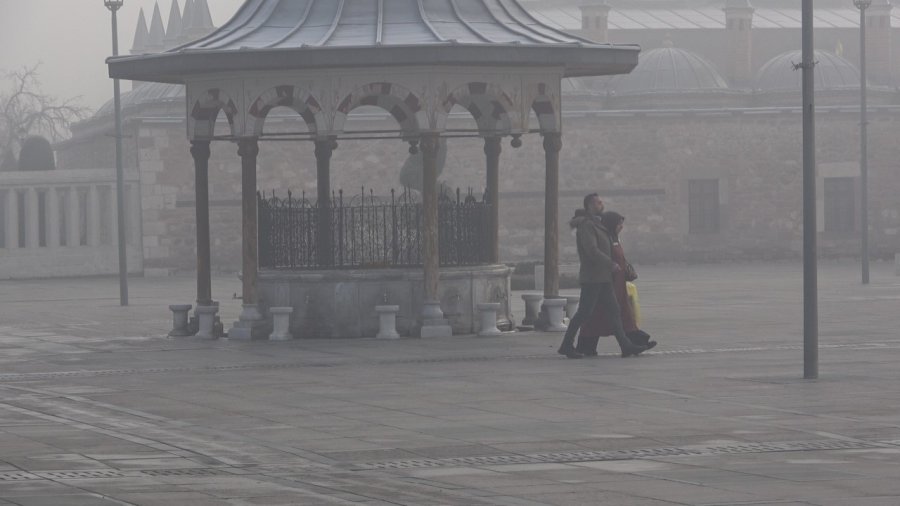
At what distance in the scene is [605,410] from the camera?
11.5 m

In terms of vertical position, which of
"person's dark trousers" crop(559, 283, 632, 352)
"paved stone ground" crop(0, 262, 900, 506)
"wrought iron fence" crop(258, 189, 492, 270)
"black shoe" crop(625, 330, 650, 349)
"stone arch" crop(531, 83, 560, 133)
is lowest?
"paved stone ground" crop(0, 262, 900, 506)

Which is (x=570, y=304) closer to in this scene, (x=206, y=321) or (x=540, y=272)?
(x=206, y=321)

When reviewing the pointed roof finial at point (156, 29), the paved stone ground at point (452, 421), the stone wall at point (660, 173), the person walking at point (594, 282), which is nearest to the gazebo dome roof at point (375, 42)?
the paved stone ground at point (452, 421)

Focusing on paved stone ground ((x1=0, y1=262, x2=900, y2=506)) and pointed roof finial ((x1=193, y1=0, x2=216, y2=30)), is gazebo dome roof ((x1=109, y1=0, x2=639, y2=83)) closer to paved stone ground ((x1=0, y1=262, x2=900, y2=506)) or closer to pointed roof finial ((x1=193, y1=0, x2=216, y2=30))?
paved stone ground ((x1=0, y1=262, x2=900, y2=506))

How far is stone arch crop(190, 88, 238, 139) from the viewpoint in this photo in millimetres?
18984

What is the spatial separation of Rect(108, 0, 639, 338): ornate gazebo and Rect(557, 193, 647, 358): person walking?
9.92 ft

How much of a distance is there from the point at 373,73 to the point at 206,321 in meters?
3.29

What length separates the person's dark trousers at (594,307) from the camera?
618 inches

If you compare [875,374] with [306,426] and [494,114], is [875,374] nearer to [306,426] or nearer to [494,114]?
[306,426]

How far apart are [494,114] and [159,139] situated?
998 inches

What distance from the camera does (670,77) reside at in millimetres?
55219

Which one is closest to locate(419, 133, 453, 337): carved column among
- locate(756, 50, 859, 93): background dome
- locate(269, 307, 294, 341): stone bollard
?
locate(269, 307, 294, 341): stone bollard

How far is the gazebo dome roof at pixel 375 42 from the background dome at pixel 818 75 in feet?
111

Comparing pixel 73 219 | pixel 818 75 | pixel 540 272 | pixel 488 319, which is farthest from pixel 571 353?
pixel 818 75
